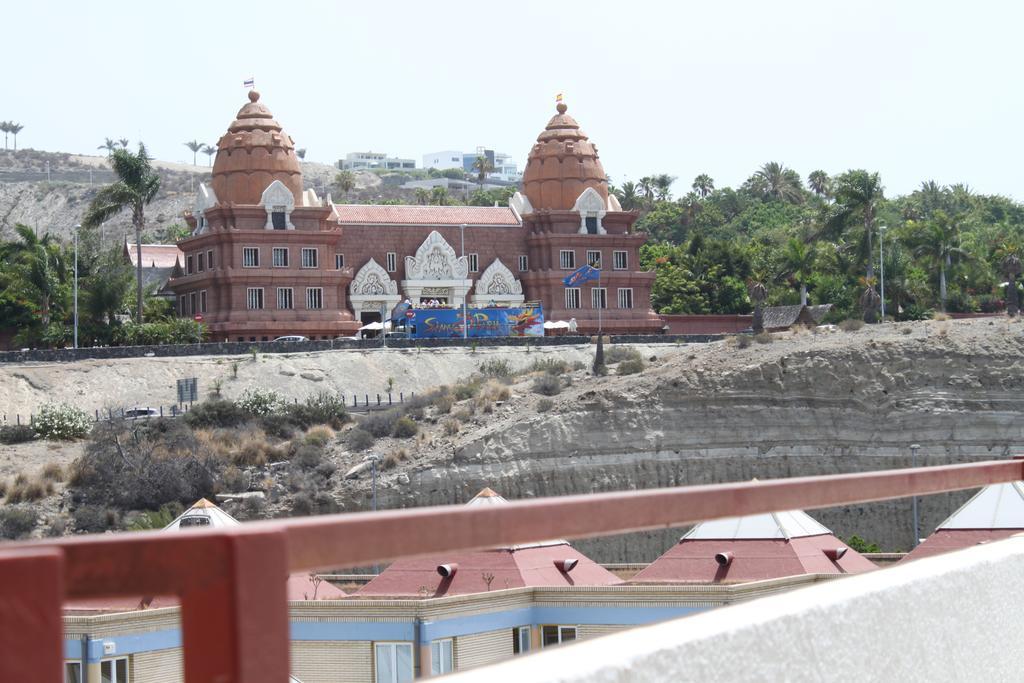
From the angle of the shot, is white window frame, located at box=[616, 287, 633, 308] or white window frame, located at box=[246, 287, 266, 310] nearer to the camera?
white window frame, located at box=[246, 287, 266, 310]

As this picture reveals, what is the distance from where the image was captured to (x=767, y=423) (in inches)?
2594

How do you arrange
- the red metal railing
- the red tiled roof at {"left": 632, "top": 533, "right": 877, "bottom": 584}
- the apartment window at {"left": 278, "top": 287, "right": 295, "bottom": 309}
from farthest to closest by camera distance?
the apartment window at {"left": 278, "top": 287, "right": 295, "bottom": 309} < the red tiled roof at {"left": 632, "top": 533, "right": 877, "bottom": 584} < the red metal railing

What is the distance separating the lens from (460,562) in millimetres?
30531

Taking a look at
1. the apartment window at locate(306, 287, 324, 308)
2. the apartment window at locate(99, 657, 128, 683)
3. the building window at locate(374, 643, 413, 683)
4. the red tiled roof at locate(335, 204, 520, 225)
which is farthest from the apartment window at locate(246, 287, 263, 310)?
the apartment window at locate(99, 657, 128, 683)

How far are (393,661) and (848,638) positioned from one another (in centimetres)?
1800

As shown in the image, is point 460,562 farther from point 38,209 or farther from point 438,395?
point 38,209

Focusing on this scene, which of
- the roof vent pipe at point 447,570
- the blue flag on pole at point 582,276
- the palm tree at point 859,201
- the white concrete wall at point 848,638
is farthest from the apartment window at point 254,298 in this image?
the white concrete wall at point 848,638

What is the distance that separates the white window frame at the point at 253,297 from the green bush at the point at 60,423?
13.1m

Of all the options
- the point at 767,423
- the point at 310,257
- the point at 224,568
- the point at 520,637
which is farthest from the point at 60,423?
the point at 224,568

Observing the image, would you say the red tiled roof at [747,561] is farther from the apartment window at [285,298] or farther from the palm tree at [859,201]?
the palm tree at [859,201]

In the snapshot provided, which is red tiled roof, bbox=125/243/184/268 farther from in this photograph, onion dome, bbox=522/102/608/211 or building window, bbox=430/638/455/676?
building window, bbox=430/638/455/676

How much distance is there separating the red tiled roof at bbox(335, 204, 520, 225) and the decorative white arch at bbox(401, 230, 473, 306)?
1961mm

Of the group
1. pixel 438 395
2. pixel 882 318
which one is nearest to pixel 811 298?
pixel 882 318

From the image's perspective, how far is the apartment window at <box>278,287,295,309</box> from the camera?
3159 inches
